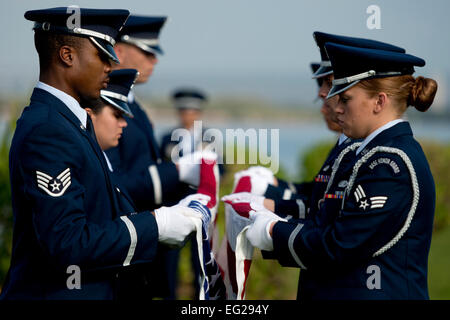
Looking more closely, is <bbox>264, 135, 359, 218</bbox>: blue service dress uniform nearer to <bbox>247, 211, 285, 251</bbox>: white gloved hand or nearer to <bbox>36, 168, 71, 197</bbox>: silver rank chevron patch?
<bbox>247, 211, 285, 251</bbox>: white gloved hand

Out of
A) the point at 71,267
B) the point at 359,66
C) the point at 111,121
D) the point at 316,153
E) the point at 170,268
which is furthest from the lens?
the point at 316,153

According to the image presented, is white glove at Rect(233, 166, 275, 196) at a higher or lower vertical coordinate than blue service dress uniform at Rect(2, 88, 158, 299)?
higher

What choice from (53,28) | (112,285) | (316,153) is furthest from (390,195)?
(316,153)

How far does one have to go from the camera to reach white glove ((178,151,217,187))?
3930 millimetres

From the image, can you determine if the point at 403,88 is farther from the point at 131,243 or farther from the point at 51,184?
the point at 51,184

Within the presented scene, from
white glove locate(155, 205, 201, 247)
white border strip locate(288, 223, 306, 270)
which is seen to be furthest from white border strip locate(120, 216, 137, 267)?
white border strip locate(288, 223, 306, 270)

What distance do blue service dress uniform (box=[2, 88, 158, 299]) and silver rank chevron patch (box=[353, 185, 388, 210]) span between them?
96cm

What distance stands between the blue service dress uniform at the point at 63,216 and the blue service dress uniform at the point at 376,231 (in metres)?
0.78

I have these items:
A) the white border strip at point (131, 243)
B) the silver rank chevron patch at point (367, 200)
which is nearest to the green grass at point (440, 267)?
the silver rank chevron patch at point (367, 200)

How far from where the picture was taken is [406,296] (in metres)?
2.57

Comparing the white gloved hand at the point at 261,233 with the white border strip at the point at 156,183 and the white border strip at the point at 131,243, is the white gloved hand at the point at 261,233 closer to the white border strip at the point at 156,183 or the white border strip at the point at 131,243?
the white border strip at the point at 131,243

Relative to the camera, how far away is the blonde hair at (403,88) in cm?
263
